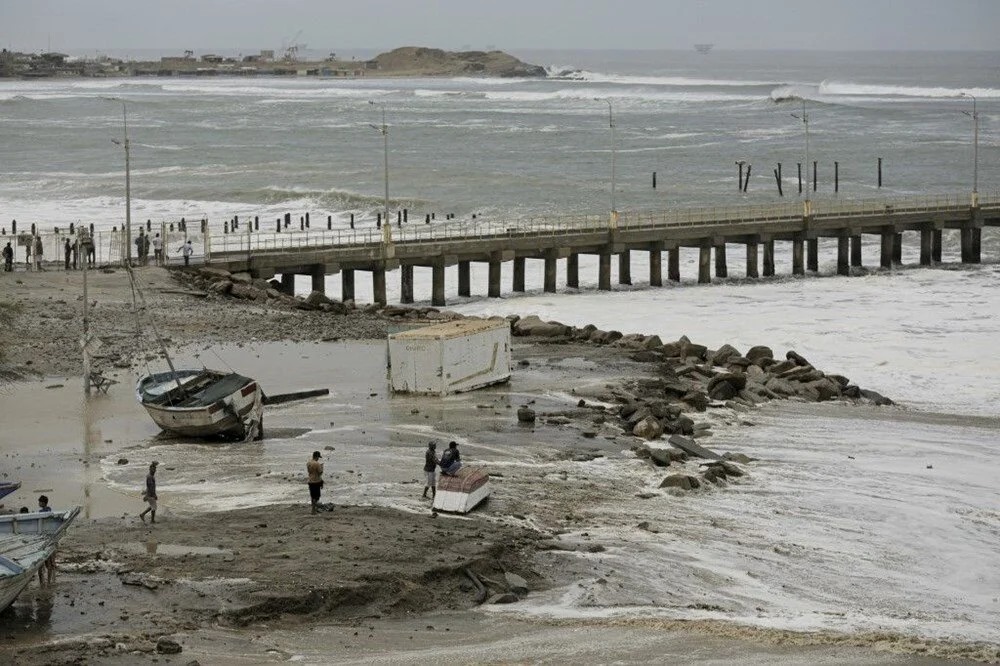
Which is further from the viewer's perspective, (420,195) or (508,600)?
(420,195)

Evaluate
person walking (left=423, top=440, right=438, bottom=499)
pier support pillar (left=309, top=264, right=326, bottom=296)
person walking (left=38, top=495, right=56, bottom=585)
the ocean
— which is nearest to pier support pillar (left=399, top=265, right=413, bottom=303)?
the ocean

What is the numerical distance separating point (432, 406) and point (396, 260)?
63.7ft

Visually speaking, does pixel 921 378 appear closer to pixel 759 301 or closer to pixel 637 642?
pixel 759 301

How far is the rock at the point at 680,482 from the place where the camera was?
90.8 feet

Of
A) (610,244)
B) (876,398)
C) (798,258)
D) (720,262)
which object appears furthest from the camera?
(798,258)

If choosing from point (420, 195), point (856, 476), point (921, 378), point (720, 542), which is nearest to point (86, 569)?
point (720, 542)

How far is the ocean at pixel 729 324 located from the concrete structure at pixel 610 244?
42.6 inches

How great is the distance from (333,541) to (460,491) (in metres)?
2.76

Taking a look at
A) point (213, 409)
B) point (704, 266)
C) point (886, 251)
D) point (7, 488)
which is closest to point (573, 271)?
point (704, 266)

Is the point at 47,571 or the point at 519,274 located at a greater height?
the point at 519,274

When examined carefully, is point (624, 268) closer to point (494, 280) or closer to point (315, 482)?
point (494, 280)

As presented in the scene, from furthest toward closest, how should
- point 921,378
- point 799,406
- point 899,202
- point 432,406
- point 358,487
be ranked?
point 899,202 < point 921,378 < point 799,406 < point 432,406 < point 358,487

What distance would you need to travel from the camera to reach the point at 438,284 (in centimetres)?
5316

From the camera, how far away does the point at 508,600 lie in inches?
858
